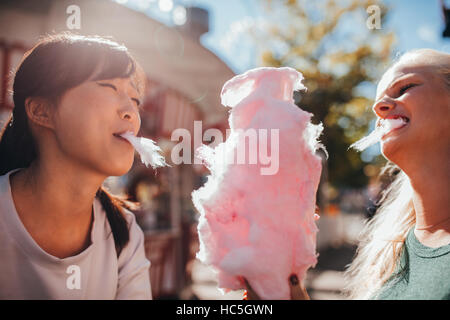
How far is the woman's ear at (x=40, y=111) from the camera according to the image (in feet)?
5.22

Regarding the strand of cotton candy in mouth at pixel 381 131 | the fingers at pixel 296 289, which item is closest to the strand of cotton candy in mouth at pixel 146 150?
the fingers at pixel 296 289

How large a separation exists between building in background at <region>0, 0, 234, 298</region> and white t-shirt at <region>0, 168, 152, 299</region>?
0.65 meters

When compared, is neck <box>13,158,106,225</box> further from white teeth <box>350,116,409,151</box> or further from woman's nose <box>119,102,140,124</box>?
white teeth <box>350,116,409,151</box>

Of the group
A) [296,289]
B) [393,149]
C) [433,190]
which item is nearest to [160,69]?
[393,149]

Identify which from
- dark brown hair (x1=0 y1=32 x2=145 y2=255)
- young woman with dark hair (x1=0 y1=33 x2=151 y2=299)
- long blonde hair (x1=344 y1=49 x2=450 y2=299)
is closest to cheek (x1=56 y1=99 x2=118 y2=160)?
young woman with dark hair (x1=0 y1=33 x2=151 y2=299)

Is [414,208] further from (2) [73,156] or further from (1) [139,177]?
(1) [139,177]

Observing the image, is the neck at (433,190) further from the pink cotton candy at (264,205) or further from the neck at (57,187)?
the neck at (57,187)

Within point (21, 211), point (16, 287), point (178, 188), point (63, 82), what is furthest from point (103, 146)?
point (178, 188)

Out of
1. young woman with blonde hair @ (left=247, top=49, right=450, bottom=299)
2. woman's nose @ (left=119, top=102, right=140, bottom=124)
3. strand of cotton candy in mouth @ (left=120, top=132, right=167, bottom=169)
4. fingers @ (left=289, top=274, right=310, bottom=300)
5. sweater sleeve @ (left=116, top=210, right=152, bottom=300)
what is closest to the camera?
fingers @ (left=289, top=274, right=310, bottom=300)

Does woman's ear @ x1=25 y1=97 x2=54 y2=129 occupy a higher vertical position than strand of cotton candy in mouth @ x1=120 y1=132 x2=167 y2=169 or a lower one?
higher

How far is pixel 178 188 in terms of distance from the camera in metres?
7.14

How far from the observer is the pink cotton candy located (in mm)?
1062

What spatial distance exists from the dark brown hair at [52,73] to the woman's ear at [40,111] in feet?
0.08

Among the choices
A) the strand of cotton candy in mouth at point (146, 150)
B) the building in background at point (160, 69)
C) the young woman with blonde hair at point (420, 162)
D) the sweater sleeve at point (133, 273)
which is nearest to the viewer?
the young woman with blonde hair at point (420, 162)
